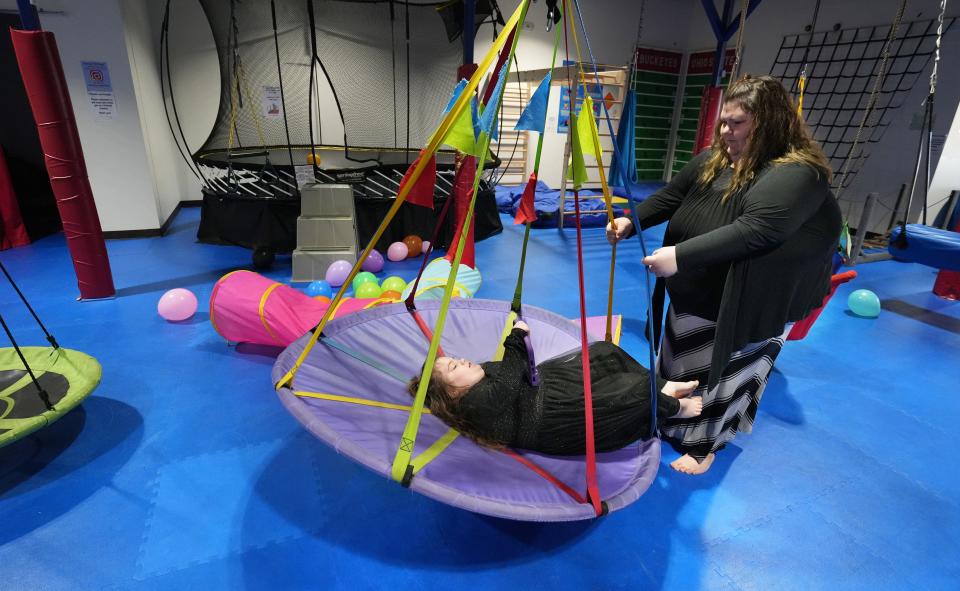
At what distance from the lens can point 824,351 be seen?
317 centimetres

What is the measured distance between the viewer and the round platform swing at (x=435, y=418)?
1.34m

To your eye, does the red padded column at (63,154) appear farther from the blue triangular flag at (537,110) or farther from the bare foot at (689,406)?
the bare foot at (689,406)

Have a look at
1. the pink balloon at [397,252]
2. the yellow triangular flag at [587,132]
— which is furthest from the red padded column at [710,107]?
the yellow triangular flag at [587,132]

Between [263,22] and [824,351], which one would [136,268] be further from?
[824,351]

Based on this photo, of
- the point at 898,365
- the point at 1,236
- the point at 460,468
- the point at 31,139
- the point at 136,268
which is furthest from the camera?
the point at 31,139

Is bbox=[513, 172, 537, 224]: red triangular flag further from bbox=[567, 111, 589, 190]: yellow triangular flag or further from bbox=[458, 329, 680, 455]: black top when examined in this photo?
bbox=[458, 329, 680, 455]: black top

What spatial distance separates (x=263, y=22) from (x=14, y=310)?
10.7 feet

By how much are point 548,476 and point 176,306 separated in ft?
8.93

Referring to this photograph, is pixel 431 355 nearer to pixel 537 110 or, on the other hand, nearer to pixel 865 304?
pixel 537 110

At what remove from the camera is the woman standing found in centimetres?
139

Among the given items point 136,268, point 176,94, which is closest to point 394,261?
point 136,268

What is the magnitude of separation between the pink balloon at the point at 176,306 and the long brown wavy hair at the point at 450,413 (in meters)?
2.19

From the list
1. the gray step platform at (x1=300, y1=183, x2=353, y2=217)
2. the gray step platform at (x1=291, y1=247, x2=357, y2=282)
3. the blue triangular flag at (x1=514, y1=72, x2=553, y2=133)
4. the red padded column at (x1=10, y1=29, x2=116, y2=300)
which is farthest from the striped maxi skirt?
the red padded column at (x1=10, y1=29, x2=116, y2=300)

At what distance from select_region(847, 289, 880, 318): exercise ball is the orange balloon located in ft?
12.0
